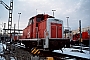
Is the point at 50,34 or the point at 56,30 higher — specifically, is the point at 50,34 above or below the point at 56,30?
below

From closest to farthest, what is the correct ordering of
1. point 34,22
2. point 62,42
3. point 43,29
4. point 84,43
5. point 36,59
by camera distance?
point 36,59 < point 62,42 < point 43,29 < point 34,22 < point 84,43

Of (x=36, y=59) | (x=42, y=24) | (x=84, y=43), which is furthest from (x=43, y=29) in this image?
(x=84, y=43)

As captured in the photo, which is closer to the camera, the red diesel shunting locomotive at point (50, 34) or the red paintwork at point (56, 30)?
the red diesel shunting locomotive at point (50, 34)

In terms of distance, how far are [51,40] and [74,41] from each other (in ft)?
58.0

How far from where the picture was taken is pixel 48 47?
452 inches

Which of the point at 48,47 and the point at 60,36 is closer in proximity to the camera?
the point at 48,47

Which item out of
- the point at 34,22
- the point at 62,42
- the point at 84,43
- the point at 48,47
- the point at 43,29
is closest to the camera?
the point at 48,47

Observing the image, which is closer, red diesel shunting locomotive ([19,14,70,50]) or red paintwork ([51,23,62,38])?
Result: red diesel shunting locomotive ([19,14,70,50])

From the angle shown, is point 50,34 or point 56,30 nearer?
→ point 50,34

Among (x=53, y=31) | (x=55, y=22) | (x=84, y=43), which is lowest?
(x=84, y=43)

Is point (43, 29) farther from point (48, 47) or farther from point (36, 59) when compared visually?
point (36, 59)

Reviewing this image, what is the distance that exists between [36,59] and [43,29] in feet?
21.3

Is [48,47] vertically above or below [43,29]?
below

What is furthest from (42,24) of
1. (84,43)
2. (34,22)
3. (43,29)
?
A: (84,43)
